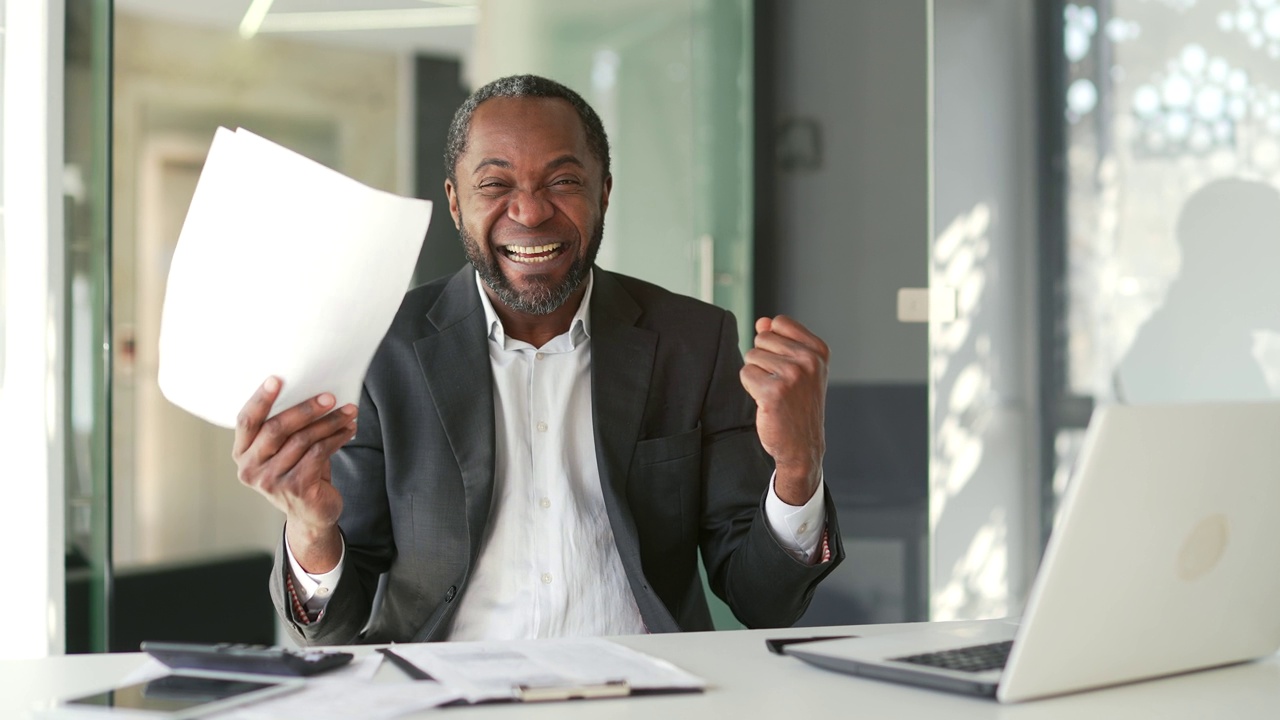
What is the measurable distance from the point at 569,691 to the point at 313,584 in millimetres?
695

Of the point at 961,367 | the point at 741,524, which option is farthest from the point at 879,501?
the point at 741,524

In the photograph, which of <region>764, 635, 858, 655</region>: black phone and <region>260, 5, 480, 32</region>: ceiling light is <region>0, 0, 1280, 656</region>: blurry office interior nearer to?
<region>260, 5, 480, 32</region>: ceiling light

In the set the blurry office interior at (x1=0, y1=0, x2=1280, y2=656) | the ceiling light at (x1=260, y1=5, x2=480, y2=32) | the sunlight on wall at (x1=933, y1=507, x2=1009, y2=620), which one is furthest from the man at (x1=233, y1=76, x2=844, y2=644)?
the sunlight on wall at (x1=933, y1=507, x2=1009, y2=620)

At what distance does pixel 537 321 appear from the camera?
194 cm

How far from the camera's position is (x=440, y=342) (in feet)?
5.94

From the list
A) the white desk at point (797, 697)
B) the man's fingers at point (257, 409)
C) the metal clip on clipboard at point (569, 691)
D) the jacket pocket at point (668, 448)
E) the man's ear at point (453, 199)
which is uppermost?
the man's ear at point (453, 199)

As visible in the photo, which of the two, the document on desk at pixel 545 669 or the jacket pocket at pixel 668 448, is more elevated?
the jacket pocket at pixel 668 448

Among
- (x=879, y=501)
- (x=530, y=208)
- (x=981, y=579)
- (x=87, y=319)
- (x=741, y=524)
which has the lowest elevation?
(x=981, y=579)

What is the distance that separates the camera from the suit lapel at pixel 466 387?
171cm

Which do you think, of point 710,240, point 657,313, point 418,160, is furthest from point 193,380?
point 710,240

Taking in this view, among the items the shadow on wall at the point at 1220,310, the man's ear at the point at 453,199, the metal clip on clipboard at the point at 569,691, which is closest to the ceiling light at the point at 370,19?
the man's ear at the point at 453,199

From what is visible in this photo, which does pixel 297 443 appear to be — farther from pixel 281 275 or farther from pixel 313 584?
pixel 313 584

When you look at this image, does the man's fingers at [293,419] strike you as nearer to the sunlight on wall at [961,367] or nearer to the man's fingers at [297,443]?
the man's fingers at [297,443]

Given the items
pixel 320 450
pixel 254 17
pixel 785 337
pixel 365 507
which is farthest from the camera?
pixel 254 17
